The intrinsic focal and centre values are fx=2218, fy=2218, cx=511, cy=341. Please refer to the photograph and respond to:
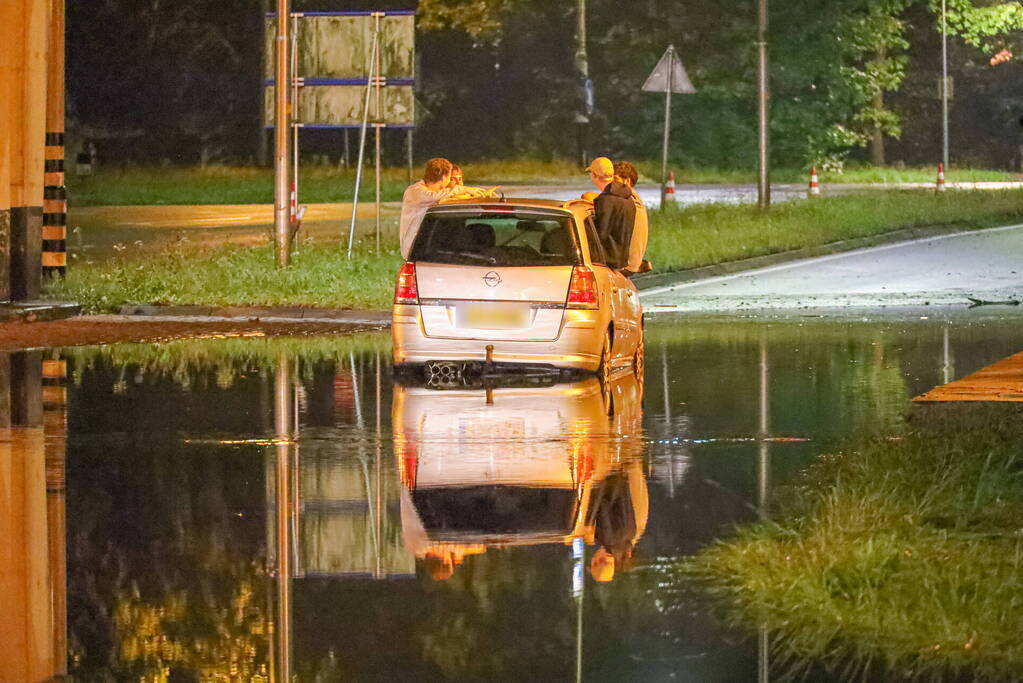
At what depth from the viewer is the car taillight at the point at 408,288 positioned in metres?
16.6

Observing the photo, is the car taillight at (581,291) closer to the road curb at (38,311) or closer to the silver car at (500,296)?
the silver car at (500,296)

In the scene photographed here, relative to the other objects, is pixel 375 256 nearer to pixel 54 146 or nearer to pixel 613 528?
pixel 54 146

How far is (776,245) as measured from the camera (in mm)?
31375

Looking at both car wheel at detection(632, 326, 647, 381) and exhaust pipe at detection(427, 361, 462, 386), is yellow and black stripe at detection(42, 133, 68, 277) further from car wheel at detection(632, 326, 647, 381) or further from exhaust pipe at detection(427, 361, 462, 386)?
car wheel at detection(632, 326, 647, 381)

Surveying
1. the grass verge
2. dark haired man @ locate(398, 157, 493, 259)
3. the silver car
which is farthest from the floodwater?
the grass verge

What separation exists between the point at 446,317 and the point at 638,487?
18.3 feet

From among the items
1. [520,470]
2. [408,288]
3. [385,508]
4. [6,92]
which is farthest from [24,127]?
[385,508]

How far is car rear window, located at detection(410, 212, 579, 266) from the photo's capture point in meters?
16.6

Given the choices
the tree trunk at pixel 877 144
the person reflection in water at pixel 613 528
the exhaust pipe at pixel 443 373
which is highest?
the tree trunk at pixel 877 144

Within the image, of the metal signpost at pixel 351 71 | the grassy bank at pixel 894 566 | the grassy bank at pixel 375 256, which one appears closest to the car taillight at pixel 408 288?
the grassy bank at pixel 894 566

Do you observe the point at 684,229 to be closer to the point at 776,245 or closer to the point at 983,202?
the point at 776,245

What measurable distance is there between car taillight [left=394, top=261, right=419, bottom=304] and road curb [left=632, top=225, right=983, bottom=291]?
1087 centimetres

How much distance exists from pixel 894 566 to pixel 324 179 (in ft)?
147

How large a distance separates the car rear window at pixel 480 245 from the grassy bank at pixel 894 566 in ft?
17.3
